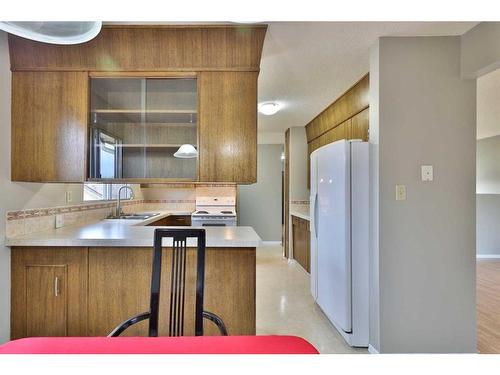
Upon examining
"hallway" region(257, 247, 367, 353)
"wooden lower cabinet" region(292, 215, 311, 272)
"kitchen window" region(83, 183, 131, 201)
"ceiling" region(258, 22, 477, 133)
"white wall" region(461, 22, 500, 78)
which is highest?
"ceiling" region(258, 22, 477, 133)

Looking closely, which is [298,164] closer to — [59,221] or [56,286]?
[59,221]

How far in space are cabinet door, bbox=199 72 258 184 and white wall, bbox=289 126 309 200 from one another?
2943 millimetres

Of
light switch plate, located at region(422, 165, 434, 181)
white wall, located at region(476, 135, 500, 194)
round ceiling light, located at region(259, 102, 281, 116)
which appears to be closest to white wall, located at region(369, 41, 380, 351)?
light switch plate, located at region(422, 165, 434, 181)

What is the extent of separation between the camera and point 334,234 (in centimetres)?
244

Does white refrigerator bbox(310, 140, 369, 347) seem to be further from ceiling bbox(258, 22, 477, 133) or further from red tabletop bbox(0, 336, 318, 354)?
red tabletop bbox(0, 336, 318, 354)

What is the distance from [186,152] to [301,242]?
2.81 m

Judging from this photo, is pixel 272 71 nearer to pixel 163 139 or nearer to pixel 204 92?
pixel 204 92

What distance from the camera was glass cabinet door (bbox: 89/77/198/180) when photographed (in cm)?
215

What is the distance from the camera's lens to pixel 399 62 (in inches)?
84.9

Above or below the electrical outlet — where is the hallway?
below

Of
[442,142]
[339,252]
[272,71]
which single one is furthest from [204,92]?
[442,142]

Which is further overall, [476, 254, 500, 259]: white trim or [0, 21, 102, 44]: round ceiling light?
[476, 254, 500, 259]: white trim
